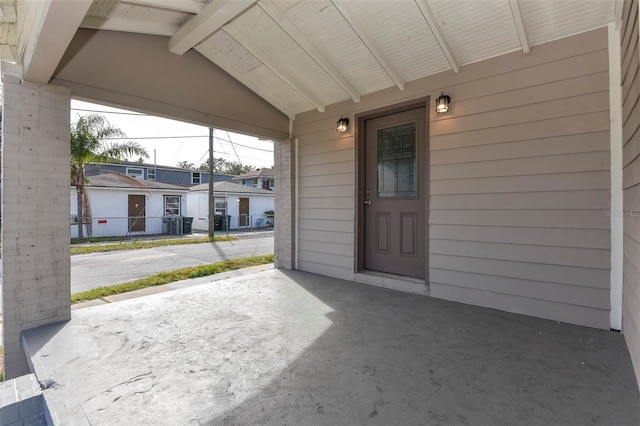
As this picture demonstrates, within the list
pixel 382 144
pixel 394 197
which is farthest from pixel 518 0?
pixel 394 197

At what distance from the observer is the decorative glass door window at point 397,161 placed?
390 cm

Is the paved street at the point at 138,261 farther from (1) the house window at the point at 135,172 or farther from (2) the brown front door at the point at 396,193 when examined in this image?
(1) the house window at the point at 135,172

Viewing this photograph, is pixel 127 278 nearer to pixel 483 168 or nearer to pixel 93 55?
pixel 93 55

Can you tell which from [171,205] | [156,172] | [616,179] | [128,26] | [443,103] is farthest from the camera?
[156,172]

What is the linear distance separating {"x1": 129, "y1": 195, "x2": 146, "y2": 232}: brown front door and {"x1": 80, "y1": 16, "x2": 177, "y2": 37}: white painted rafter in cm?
1260

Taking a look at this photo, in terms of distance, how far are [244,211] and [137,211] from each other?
17.5 ft

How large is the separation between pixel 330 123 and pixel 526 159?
2546 millimetres

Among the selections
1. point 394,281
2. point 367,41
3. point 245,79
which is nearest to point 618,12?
point 367,41

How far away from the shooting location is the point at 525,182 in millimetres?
2916

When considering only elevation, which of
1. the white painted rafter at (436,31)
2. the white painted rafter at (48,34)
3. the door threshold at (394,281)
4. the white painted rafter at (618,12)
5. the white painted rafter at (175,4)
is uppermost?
the white painted rafter at (175,4)

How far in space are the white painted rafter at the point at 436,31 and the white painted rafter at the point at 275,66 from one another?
5.76 ft

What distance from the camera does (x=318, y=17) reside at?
10.0 feet

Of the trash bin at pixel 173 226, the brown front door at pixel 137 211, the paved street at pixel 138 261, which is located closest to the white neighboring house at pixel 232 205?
the trash bin at pixel 173 226

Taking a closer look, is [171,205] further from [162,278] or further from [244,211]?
[162,278]
